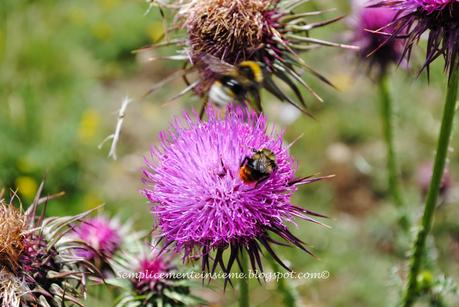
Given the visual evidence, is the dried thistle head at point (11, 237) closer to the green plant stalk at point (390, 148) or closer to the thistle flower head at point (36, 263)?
the thistle flower head at point (36, 263)

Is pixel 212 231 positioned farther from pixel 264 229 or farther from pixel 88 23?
pixel 88 23

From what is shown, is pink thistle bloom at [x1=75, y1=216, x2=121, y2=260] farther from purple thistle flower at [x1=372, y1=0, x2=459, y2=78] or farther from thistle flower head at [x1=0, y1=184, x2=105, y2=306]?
purple thistle flower at [x1=372, y1=0, x2=459, y2=78]

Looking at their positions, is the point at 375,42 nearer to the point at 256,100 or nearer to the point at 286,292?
→ the point at 256,100

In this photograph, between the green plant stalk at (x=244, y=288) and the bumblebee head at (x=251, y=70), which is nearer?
the green plant stalk at (x=244, y=288)

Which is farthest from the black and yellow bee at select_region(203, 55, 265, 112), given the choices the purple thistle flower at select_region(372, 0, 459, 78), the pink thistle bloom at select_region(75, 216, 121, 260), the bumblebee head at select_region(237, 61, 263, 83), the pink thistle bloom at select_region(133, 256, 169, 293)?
the pink thistle bloom at select_region(75, 216, 121, 260)

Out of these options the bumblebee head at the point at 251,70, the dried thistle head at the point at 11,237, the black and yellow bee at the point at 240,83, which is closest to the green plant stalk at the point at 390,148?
the black and yellow bee at the point at 240,83

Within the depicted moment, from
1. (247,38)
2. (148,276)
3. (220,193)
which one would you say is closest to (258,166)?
(220,193)

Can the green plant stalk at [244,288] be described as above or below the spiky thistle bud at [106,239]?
above
